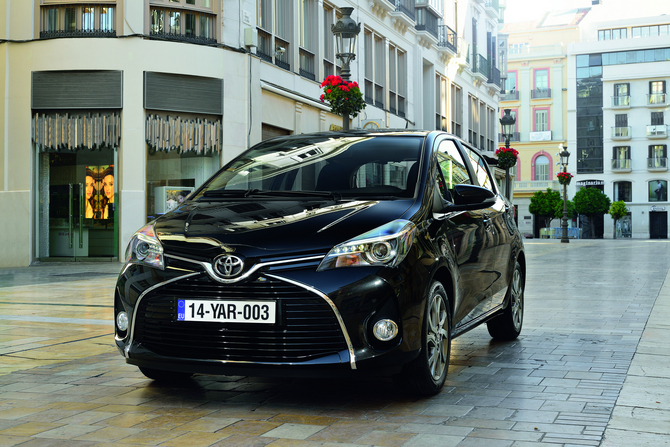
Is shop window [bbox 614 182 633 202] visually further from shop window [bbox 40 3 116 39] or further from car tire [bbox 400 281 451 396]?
car tire [bbox 400 281 451 396]

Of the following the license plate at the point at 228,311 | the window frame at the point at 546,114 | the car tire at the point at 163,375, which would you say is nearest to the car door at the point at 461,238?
the license plate at the point at 228,311

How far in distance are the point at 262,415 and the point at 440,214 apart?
1.65 m

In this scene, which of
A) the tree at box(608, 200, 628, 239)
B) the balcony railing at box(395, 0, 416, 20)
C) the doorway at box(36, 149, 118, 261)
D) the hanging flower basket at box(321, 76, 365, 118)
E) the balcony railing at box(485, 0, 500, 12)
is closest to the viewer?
the hanging flower basket at box(321, 76, 365, 118)

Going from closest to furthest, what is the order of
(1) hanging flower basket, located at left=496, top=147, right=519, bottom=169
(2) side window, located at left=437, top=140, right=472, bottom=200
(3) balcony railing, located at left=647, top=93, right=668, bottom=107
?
(2) side window, located at left=437, top=140, right=472, bottom=200
(1) hanging flower basket, located at left=496, top=147, right=519, bottom=169
(3) balcony railing, located at left=647, top=93, right=668, bottom=107

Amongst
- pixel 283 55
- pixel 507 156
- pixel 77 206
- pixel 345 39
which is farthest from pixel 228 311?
pixel 507 156

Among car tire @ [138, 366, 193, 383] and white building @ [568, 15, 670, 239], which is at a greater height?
white building @ [568, 15, 670, 239]

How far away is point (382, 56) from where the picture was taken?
3045 centimetres

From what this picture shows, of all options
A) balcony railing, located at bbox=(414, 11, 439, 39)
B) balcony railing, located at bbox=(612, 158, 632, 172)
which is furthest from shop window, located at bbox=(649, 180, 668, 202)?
balcony railing, located at bbox=(414, 11, 439, 39)

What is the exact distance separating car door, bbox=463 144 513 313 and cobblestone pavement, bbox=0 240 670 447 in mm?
494

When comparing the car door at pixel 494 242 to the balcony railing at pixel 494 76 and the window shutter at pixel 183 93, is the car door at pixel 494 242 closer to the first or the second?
the window shutter at pixel 183 93

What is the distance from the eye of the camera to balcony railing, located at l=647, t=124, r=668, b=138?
242 feet

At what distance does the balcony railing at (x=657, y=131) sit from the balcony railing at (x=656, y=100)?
1.92 m

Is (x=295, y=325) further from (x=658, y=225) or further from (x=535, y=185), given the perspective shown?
(x=658, y=225)

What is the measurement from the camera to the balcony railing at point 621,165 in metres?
75.3
